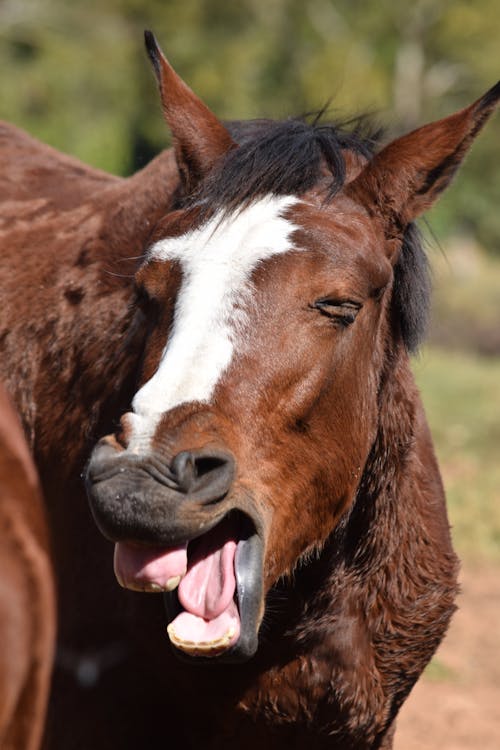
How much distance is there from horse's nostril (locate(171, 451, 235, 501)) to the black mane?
0.76 meters

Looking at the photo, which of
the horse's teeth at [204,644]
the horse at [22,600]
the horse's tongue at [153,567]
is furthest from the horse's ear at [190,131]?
the horse at [22,600]

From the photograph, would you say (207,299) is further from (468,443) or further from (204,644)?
(468,443)

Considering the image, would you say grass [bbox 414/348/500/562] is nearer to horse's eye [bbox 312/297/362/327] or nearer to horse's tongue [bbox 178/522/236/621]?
horse's eye [bbox 312/297/362/327]

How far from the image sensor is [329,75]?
3600cm

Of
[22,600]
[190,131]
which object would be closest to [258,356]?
[190,131]

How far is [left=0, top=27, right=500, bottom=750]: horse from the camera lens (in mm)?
2996

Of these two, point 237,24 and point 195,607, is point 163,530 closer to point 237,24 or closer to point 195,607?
point 195,607

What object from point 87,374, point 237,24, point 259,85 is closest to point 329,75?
point 259,85

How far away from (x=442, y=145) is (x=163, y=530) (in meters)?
1.43

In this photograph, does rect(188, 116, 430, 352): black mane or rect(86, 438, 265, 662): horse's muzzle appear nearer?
rect(86, 438, 265, 662): horse's muzzle

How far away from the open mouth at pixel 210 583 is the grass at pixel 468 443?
334 cm

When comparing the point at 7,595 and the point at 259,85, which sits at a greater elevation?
the point at 259,85

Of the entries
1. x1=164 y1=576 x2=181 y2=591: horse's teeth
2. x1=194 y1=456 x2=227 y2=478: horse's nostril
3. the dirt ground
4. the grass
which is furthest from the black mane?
the dirt ground

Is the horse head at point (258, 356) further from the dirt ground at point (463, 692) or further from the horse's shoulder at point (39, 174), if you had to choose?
the dirt ground at point (463, 692)
